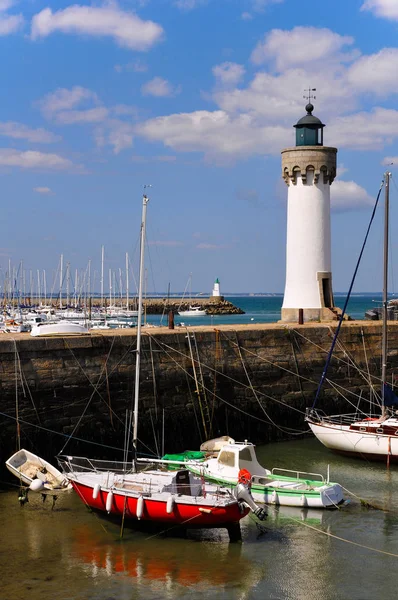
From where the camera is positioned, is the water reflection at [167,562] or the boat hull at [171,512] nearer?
the water reflection at [167,562]

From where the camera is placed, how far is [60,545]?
16078 mm

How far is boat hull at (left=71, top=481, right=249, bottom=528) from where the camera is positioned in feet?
52.7

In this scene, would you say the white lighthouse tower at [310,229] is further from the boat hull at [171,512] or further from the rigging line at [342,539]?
the boat hull at [171,512]

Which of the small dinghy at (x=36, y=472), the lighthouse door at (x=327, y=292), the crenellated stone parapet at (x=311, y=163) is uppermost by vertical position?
the crenellated stone parapet at (x=311, y=163)

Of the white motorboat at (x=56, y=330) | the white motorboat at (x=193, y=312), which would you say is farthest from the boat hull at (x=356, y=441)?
the white motorboat at (x=193, y=312)

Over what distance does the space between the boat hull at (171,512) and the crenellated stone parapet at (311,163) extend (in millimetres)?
19401

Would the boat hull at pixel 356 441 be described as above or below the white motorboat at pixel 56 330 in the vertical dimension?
below

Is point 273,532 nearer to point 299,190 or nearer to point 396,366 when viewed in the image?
point 396,366

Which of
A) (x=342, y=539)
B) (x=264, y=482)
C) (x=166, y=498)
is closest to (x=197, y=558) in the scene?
(x=166, y=498)

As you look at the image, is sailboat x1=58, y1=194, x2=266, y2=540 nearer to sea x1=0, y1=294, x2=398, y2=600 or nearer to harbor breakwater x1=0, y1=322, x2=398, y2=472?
sea x1=0, y1=294, x2=398, y2=600

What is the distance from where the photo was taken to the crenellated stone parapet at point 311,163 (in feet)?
108

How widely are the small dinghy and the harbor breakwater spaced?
3.32 feet

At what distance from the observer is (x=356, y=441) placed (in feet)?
77.7

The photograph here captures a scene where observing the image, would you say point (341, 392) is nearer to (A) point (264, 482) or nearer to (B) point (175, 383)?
(B) point (175, 383)
